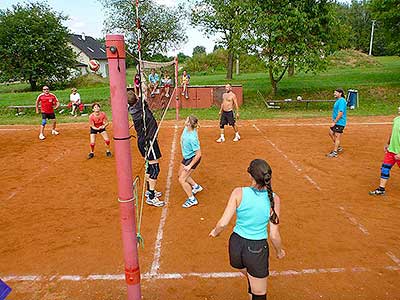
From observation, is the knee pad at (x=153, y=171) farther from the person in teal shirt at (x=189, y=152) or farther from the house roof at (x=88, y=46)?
the house roof at (x=88, y=46)

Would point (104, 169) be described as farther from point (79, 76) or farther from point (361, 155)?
point (79, 76)

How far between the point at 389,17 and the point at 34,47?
2922 cm

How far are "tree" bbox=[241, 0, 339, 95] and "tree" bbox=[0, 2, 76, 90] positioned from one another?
2189 centimetres

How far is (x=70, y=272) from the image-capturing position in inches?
191

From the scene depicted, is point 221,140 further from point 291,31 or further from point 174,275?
point 291,31

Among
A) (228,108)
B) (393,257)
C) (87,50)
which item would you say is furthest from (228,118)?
(87,50)

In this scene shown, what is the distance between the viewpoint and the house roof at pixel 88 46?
53125mm

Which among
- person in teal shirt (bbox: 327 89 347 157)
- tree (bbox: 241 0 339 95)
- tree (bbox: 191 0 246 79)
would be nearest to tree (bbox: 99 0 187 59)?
tree (bbox: 191 0 246 79)

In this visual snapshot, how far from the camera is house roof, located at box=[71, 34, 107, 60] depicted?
174ft

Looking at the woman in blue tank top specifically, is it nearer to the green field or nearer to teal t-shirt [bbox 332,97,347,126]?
teal t-shirt [bbox 332,97,347,126]

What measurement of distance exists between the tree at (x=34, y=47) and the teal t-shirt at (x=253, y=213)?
33.3 meters

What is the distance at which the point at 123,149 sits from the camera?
10.7 ft

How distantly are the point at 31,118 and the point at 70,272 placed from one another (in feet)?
52.0

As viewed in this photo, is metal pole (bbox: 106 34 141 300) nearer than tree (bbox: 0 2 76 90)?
Yes
